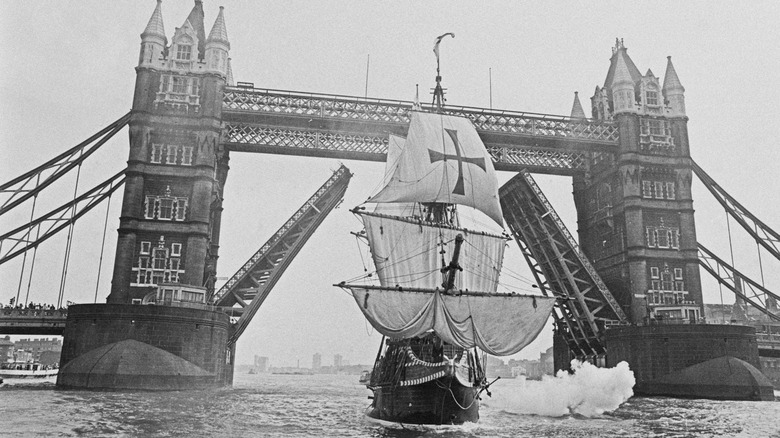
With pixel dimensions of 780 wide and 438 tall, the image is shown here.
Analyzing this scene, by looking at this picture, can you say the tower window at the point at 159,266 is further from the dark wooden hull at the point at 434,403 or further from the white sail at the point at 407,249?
the dark wooden hull at the point at 434,403

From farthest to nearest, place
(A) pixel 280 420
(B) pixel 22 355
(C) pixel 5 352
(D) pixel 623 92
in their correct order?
(B) pixel 22 355
(C) pixel 5 352
(D) pixel 623 92
(A) pixel 280 420

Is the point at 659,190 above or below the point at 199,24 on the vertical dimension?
below

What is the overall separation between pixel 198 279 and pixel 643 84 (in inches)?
1707

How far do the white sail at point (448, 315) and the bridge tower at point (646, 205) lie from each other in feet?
69.5

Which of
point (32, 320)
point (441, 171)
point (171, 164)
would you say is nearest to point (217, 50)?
point (171, 164)

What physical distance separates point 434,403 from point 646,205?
35598 mm

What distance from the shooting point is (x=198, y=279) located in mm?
47938

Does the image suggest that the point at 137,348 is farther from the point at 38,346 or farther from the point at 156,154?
the point at 38,346

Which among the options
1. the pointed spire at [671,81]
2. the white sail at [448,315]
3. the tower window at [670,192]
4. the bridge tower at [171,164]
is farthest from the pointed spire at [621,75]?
the bridge tower at [171,164]

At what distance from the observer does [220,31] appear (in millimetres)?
53469

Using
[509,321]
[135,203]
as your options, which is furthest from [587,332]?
[135,203]

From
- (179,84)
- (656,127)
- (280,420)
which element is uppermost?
(656,127)

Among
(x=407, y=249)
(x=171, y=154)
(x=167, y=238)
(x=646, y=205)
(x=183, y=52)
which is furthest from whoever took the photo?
(x=646, y=205)

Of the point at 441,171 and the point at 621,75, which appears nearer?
the point at 441,171
